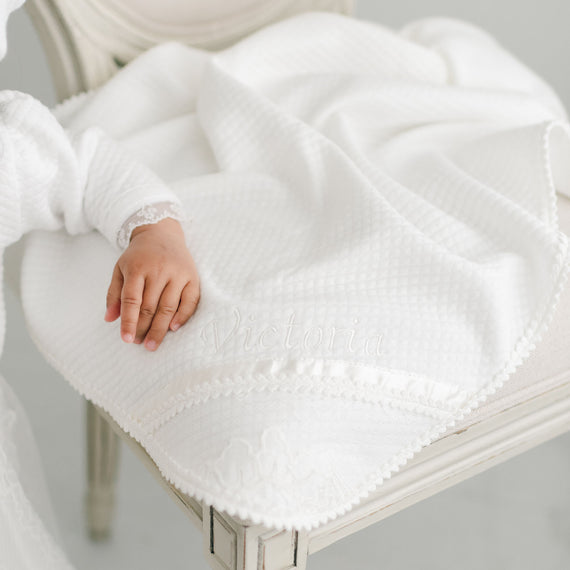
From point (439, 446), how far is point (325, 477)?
0.17 metres

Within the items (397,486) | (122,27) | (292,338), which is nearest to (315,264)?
(292,338)

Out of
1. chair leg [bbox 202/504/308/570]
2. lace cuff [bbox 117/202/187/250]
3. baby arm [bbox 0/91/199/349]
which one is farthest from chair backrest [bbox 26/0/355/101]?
chair leg [bbox 202/504/308/570]

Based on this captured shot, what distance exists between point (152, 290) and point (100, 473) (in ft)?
1.87

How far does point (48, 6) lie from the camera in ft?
2.82

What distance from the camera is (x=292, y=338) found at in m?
0.56

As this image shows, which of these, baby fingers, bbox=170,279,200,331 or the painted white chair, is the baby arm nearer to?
baby fingers, bbox=170,279,200,331

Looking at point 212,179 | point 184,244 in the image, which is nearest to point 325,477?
point 184,244

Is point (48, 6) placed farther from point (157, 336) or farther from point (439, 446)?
point (439, 446)

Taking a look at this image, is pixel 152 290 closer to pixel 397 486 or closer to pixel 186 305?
pixel 186 305

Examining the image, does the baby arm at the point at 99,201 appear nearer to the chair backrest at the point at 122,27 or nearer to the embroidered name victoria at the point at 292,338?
the embroidered name victoria at the point at 292,338

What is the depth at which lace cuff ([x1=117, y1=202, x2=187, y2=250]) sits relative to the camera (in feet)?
2.25

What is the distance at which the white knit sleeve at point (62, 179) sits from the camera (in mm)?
680

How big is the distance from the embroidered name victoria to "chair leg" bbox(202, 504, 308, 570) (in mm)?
143

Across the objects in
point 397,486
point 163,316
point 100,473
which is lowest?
point 100,473
